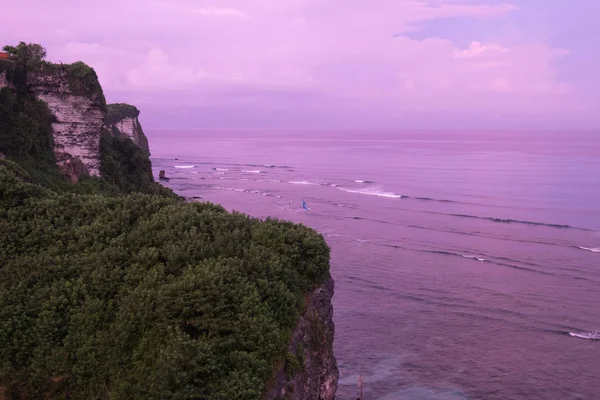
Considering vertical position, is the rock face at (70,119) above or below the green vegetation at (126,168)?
above

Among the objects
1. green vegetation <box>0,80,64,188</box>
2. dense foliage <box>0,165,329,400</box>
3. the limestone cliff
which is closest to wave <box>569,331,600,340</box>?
dense foliage <box>0,165,329,400</box>

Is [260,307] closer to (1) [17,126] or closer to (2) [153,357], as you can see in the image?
(2) [153,357]

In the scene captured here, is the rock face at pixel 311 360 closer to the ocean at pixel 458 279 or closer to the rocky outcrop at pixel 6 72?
the ocean at pixel 458 279

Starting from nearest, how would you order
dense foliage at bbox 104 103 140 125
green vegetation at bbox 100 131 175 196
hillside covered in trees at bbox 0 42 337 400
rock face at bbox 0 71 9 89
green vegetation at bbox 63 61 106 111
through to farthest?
hillside covered in trees at bbox 0 42 337 400, rock face at bbox 0 71 9 89, green vegetation at bbox 63 61 106 111, green vegetation at bbox 100 131 175 196, dense foliage at bbox 104 103 140 125

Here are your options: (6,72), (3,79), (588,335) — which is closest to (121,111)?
(6,72)

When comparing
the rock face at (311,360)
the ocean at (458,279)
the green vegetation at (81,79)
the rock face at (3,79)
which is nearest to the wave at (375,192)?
the ocean at (458,279)

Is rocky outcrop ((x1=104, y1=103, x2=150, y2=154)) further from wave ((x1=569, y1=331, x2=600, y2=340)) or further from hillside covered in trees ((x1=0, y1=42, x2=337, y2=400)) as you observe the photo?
wave ((x1=569, y1=331, x2=600, y2=340))

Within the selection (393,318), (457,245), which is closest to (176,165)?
(457,245)
